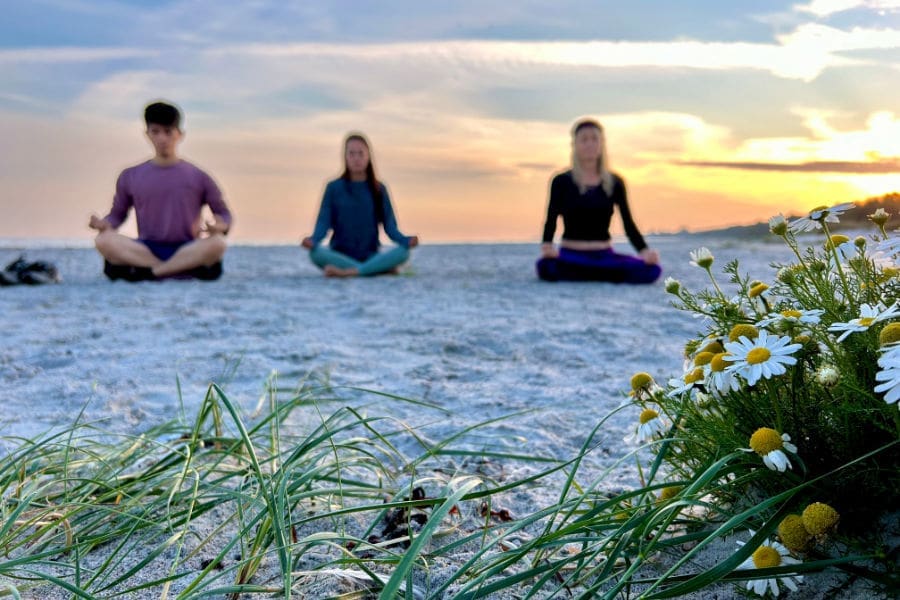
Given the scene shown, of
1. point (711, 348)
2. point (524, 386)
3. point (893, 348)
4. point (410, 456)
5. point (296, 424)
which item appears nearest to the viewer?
point (893, 348)

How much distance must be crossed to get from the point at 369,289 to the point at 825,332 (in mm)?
5584

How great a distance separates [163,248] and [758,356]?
705 cm

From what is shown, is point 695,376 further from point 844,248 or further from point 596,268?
point 596,268

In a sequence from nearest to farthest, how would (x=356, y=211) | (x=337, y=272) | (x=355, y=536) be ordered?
(x=355, y=536) → (x=337, y=272) → (x=356, y=211)

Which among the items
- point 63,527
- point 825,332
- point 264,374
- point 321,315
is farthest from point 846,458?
point 321,315

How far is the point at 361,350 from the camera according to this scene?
163 inches

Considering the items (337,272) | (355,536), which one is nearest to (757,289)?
(355,536)

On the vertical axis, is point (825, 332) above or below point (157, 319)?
above

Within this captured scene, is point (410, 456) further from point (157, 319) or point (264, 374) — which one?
point (157, 319)

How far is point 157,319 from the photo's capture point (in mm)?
5012

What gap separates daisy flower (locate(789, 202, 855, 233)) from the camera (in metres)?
1.47

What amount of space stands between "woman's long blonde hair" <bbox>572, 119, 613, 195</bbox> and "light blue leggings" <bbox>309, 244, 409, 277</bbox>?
5.95ft

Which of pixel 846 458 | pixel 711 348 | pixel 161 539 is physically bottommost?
pixel 161 539

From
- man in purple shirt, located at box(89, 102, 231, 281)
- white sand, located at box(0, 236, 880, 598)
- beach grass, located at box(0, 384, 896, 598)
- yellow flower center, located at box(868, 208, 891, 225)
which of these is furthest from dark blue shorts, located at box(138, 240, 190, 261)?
yellow flower center, located at box(868, 208, 891, 225)
